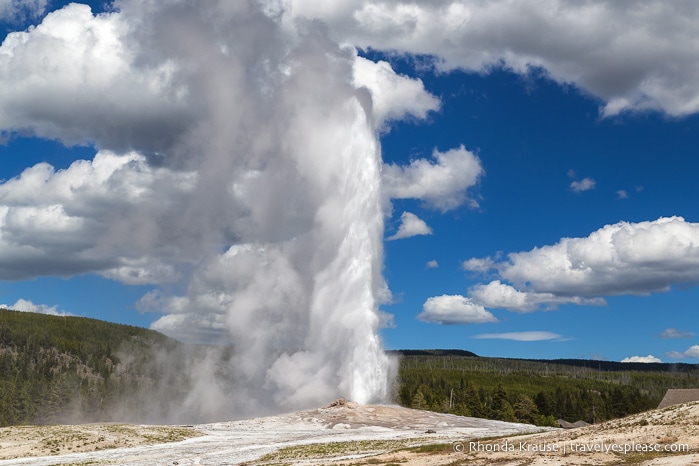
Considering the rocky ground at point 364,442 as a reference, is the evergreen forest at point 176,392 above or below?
above

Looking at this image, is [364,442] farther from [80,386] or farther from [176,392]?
[80,386]

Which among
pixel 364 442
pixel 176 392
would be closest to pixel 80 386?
pixel 176 392

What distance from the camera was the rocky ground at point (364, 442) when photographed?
28703 millimetres

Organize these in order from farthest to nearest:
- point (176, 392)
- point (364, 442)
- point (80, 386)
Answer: point (80, 386) → point (176, 392) → point (364, 442)

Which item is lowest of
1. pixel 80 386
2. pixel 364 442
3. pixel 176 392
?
pixel 364 442

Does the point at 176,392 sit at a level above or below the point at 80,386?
below

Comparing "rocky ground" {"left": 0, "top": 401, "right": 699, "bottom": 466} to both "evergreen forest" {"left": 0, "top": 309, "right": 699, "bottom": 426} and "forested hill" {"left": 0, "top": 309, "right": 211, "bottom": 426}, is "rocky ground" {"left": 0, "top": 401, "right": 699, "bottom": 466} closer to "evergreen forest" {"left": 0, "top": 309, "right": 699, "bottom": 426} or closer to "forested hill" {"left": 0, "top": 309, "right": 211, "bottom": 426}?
"evergreen forest" {"left": 0, "top": 309, "right": 699, "bottom": 426}

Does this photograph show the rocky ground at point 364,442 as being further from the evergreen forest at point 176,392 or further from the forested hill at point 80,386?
the forested hill at point 80,386

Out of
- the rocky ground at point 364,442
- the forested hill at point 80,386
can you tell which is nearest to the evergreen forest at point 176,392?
the forested hill at point 80,386

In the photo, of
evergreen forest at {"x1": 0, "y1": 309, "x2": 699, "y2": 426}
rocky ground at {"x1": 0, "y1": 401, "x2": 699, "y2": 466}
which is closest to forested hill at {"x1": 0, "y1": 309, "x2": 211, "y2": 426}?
evergreen forest at {"x1": 0, "y1": 309, "x2": 699, "y2": 426}

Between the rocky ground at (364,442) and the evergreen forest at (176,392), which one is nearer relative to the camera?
the rocky ground at (364,442)

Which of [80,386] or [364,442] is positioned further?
[80,386]

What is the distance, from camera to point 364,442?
4472cm

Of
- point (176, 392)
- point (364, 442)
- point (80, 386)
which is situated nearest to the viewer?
point (364, 442)
